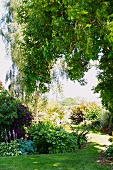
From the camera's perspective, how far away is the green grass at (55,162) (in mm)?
6234

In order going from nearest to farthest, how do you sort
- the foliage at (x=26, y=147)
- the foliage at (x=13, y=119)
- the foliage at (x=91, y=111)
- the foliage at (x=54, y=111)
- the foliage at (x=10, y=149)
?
the foliage at (x=10, y=149), the foliage at (x=26, y=147), the foliage at (x=13, y=119), the foliage at (x=54, y=111), the foliage at (x=91, y=111)

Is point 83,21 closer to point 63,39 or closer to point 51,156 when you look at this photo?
point 63,39

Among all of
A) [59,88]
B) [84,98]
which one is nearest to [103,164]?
[59,88]

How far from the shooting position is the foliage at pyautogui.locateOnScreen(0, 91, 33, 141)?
945cm

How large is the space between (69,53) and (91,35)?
73 cm

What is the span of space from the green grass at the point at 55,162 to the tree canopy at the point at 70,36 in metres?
1.88

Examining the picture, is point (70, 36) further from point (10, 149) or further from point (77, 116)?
point (77, 116)

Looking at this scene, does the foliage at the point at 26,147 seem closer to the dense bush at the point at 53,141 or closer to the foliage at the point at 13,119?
the dense bush at the point at 53,141

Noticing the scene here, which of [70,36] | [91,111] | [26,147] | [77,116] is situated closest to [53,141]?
[26,147]

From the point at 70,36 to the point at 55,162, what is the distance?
3731 mm

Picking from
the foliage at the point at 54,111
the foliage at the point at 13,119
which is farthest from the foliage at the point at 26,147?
the foliage at the point at 54,111

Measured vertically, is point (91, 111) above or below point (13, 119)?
above

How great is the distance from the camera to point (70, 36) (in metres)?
4.21

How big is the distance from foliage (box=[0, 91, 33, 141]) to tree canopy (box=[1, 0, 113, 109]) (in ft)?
13.5
